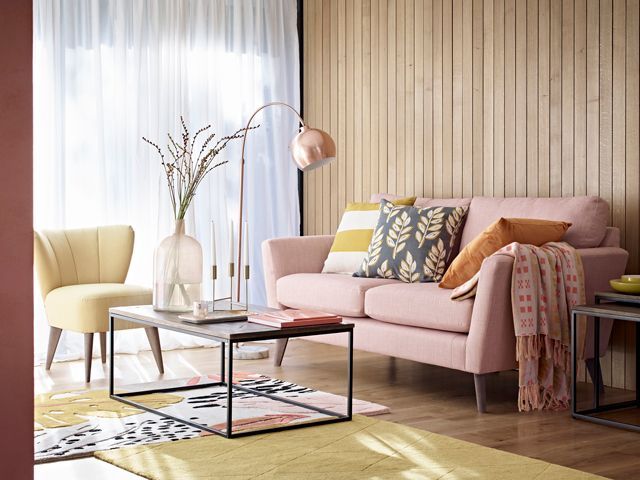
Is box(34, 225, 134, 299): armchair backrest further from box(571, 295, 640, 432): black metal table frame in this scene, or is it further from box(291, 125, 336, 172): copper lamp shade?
box(571, 295, 640, 432): black metal table frame

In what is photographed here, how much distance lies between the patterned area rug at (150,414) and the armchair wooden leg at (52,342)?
699mm

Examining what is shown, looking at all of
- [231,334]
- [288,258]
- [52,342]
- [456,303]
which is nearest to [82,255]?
[52,342]

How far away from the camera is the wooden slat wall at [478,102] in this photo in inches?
170

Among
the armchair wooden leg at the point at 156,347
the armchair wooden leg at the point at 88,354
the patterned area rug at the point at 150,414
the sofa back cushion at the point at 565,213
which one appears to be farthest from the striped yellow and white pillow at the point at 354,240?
the armchair wooden leg at the point at 88,354

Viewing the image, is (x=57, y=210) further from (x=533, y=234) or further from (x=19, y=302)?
(x=19, y=302)

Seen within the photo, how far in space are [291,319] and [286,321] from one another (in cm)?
4

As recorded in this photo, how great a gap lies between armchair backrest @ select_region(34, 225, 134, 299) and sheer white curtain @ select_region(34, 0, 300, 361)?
43 cm

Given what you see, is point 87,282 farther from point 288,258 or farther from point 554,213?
point 554,213

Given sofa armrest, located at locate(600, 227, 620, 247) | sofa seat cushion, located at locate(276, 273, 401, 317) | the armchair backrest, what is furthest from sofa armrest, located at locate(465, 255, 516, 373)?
the armchair backrest

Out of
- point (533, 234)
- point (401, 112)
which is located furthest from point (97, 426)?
point (401, 112)

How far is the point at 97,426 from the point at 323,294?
156 centimetres

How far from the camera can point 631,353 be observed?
4.25 m

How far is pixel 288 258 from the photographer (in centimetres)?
512

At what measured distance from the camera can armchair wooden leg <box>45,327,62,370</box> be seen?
15.6 ft
